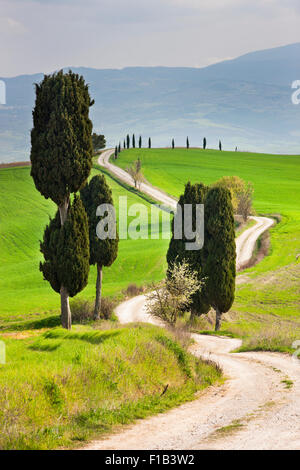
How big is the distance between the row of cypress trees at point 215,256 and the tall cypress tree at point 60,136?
47.2 feet

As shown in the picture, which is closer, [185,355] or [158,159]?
[185,355]

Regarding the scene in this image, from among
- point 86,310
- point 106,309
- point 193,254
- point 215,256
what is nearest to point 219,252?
point 215,256

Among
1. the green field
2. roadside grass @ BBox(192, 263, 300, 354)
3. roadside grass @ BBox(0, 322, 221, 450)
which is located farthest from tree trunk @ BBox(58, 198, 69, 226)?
the green field

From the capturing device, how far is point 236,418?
47.7 ft

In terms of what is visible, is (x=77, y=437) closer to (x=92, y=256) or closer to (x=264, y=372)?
(x=264, y=372)

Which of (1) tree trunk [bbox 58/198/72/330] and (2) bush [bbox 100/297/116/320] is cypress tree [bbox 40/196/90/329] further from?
(2) bush [bbox 100/297/116/320]

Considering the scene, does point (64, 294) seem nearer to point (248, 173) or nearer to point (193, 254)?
point (193, 254)

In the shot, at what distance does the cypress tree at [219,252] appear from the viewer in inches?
1626

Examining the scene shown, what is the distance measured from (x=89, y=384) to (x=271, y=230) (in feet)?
252

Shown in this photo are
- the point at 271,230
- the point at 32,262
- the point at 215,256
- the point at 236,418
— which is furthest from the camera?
the point at 271,230

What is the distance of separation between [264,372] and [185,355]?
4557 millimetres

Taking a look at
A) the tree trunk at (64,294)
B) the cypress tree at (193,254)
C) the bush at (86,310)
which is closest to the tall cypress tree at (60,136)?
the tree trunk at (64,294)

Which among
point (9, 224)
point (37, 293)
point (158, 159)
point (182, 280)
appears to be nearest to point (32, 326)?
point (182, 280)

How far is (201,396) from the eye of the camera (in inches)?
704
